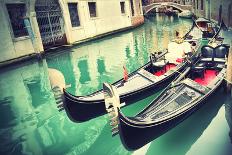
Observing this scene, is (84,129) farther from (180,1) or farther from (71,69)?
(180,1)

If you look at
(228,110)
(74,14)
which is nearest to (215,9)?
(74,14)

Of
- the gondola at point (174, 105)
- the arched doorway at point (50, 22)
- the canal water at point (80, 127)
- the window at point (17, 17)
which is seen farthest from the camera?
the arched doorway at point (50, 22)

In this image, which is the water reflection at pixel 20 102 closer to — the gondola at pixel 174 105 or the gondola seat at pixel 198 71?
the gondola at pixel 174 105

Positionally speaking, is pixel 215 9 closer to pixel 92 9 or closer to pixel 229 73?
pixel 92 9

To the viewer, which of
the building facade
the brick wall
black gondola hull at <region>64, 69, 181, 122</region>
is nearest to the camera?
black gondola hull at <region>64, 69, 181, 122</region>

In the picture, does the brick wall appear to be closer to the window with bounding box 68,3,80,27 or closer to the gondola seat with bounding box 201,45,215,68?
the window with bounding box 68,3,80,27

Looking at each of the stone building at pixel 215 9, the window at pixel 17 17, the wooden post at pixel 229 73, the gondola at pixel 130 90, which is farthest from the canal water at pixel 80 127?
the stone building at pixel 215 9

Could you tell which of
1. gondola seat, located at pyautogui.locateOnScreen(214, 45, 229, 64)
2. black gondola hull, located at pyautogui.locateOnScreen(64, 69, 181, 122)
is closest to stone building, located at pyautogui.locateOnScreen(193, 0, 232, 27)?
gondola seat, located at pyautogui.locateOnScreen(214, 45, 229, 64)

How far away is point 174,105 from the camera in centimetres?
457

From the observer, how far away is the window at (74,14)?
15219 millimetres

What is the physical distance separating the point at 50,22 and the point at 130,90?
10659 millimetres

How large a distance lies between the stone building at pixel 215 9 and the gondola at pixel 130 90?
10500 millimetres

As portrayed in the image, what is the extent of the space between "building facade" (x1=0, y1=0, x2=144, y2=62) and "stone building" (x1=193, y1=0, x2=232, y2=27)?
23.8 feet

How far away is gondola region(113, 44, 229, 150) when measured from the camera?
12.0ft
